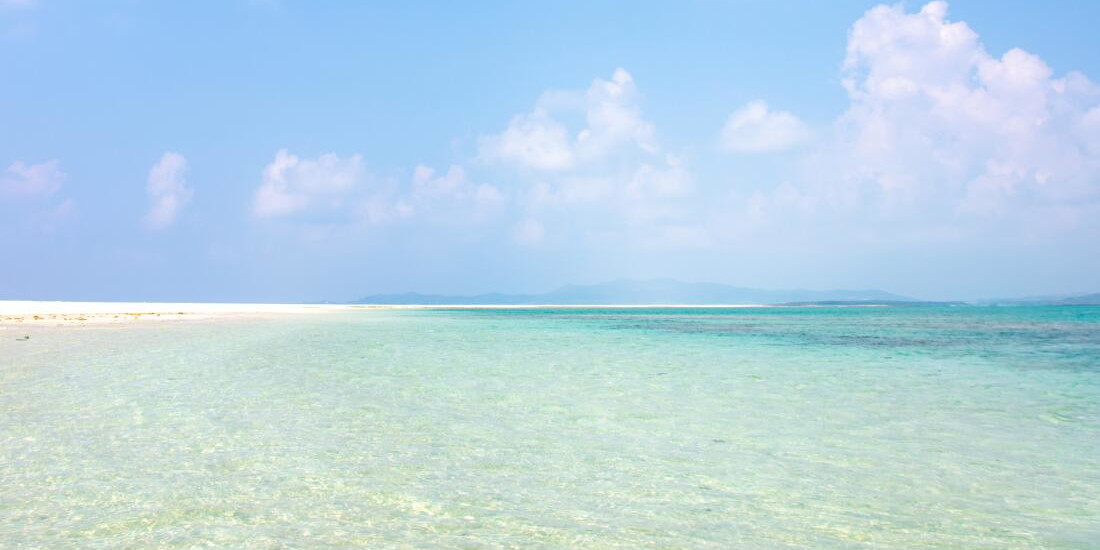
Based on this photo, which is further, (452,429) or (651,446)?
(452,429)

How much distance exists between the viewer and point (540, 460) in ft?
27.4

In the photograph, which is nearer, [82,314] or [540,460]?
[540,460]

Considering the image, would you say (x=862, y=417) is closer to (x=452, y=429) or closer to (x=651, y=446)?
(x=651, y=446)

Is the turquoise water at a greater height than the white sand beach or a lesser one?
lesser

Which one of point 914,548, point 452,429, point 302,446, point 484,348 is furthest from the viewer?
point 484,348

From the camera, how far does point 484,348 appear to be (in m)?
28.1

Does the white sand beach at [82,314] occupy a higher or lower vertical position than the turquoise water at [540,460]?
higher

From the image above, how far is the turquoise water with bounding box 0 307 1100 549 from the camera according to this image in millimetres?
5801

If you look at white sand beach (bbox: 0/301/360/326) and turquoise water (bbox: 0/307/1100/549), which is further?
white sand beach (bbox: 0/301/360/326)

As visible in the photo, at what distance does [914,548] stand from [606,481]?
9.54ft

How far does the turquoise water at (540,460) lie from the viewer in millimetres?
5801

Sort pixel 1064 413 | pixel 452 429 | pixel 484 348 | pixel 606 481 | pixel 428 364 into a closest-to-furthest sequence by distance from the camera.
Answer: pixel 606 481 < pixel 452 429 < pixel 1064 413 < pixel 428 364 < pixel 484 348

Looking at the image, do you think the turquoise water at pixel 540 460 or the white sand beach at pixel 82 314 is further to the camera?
the white sand beach at pixel 82 314

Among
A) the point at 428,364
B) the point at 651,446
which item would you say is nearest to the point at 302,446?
the point at 651,446
